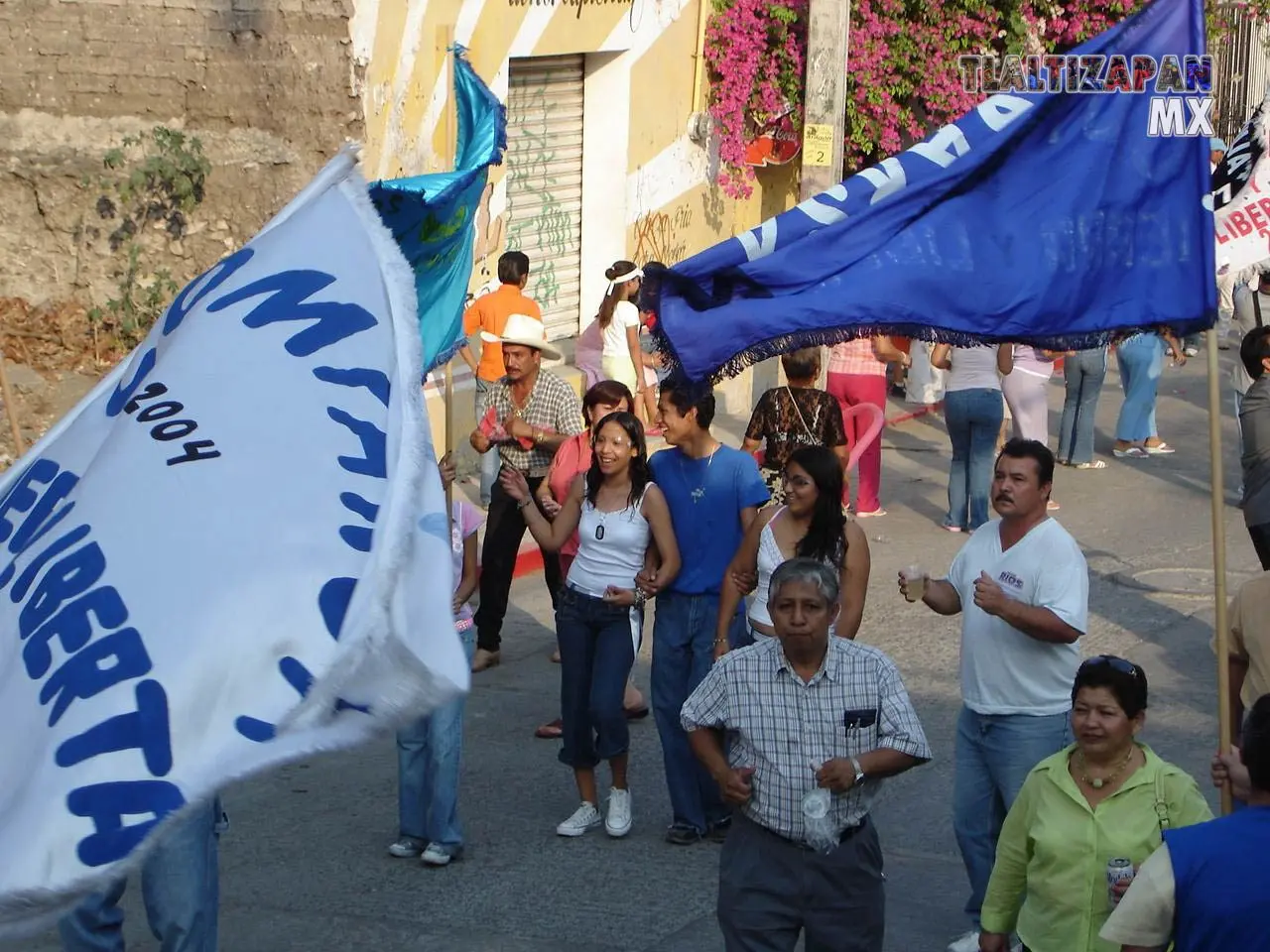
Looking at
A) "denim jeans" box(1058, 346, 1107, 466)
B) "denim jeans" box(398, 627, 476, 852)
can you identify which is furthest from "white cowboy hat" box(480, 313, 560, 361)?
"denim jeans" box(1058, 346, 1107, 466)

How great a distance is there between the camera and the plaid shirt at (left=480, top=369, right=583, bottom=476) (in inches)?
360

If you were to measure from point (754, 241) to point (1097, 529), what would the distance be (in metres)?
7.81

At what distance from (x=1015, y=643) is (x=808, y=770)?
1.18 m

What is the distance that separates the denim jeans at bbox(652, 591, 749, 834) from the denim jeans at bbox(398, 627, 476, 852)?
2.56 feet

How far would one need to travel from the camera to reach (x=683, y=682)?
24.5 ft

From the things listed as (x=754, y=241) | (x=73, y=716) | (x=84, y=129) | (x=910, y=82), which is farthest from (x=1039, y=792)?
(x=910, y=82)

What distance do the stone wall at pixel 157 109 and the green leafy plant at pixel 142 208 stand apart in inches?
2.9

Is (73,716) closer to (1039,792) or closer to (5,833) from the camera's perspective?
(5,833)

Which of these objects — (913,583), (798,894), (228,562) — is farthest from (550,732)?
(228,562)

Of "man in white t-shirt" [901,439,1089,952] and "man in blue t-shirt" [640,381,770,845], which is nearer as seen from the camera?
"man in white t-shirt" [901,439,1089,952]

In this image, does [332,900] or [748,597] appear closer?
[332,900]

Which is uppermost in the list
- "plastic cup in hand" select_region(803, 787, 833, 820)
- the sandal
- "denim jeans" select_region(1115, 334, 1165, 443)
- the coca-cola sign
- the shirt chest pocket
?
the coca-cola sign

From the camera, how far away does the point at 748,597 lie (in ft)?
24.6

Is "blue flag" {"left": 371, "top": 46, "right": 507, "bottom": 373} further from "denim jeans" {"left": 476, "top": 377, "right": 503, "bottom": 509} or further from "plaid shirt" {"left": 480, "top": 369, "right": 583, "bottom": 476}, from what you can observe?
"denim jeans" {"left": 476, "top": 377, "right": 503, "bottom": 509}
